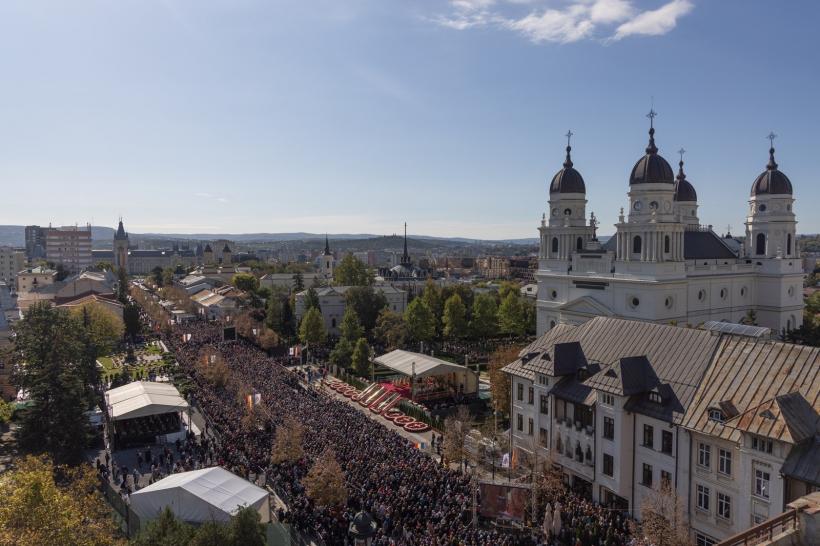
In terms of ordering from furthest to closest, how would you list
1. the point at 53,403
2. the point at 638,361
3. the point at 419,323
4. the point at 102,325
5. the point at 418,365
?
the point at 419,323 < the point at 102,325 < the point at 418,365 < the point at 53,403 < the point at 638,361

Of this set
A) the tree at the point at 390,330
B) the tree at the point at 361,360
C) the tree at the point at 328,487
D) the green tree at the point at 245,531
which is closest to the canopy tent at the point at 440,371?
the tree at the point at 361,360

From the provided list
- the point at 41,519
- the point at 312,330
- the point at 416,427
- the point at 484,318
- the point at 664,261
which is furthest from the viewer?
the point at 484,318

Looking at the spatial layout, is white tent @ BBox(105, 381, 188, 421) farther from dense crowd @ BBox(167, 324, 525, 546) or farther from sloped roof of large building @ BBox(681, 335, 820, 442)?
sloped roof of large building @ BBox(681, 335, 820, 442)

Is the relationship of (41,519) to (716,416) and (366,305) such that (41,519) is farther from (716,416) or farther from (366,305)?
(366,305)

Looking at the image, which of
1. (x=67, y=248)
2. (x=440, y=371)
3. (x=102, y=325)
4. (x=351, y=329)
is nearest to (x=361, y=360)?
(x=351, y=329)

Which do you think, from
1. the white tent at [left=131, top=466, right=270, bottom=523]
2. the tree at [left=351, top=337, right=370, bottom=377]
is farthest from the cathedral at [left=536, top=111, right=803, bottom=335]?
the white tent at [left=131, top=466, right=270, bottom=523]

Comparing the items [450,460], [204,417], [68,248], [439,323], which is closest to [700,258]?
[439,323]

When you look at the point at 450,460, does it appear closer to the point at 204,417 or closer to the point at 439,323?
the point at 204,417
